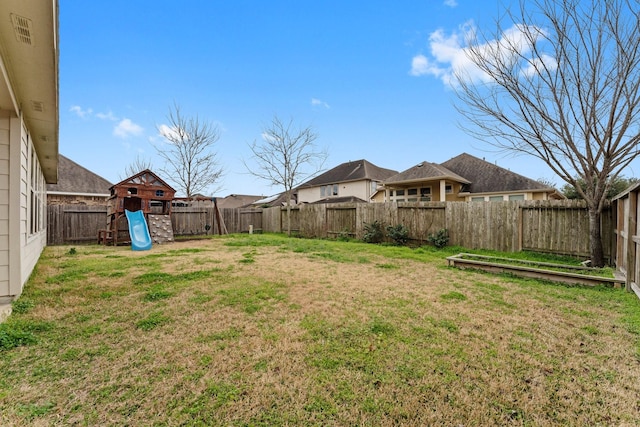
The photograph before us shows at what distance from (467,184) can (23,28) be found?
62.8 ft

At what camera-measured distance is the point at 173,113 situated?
18594 mm

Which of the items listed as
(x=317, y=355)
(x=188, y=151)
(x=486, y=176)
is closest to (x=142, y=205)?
(x=188, y=151)

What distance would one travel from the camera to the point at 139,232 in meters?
10.8

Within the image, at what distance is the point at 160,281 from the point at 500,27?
910 cm

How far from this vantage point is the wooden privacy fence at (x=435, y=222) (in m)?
7.02

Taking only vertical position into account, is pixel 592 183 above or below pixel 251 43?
below

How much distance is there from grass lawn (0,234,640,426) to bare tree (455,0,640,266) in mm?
3446

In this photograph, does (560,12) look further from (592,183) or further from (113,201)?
(113,201)

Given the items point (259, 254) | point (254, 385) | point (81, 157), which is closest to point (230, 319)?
point (254, 385)

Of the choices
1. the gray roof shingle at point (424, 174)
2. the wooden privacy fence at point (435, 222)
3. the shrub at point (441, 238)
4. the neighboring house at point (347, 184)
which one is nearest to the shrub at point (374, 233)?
the wooden privacy fence at point (435, 222)

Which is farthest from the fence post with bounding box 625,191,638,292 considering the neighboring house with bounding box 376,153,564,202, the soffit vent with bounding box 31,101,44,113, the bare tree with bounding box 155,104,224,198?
the bare tree with bounding box 155,104,224,198

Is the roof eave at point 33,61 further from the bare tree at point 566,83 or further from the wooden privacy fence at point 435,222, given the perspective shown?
the wooden privacy fence at point 435,222

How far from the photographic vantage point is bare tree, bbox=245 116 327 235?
17.3m

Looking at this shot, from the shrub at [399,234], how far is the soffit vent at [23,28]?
964 centimetres
